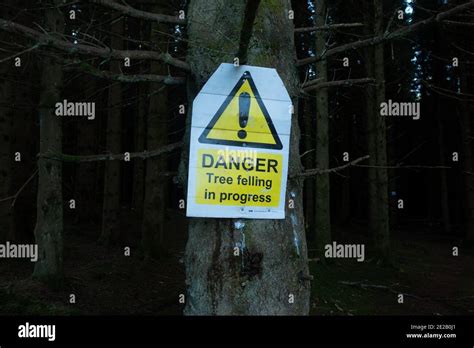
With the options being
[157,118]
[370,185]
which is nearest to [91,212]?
[157,118]

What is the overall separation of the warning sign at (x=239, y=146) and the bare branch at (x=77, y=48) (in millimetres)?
306

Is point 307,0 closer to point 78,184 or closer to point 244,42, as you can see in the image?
point 78,184

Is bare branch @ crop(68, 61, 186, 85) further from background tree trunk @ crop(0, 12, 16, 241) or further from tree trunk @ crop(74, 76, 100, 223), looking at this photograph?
tree trunk @ crop(74, 76, 100, 223)

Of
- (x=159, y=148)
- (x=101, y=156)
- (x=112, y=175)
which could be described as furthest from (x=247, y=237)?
(x=112, y=175)

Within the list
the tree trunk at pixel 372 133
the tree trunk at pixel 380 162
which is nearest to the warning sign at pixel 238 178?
the tree trunk at pixel 380 162

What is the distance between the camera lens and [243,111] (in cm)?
289

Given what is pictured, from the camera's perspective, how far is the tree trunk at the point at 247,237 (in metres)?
2.77

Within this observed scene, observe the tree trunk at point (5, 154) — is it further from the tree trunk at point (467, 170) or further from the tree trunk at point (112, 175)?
the tree trunk at point (467, 170)

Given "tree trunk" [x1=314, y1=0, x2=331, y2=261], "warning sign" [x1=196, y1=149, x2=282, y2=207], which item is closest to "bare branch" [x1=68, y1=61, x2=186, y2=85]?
"warning sign" [x1=196, y1=149, x2=282, y2=207]

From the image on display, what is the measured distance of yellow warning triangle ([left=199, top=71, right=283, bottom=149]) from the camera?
2.83m

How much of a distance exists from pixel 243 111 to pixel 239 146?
0.70 feet

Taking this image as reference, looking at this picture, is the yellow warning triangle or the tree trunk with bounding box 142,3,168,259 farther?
the tree trunk with bounding box 142,3,168,259

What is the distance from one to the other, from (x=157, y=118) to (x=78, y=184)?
7.51m

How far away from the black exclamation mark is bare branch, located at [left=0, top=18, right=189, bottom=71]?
0.39 metres
